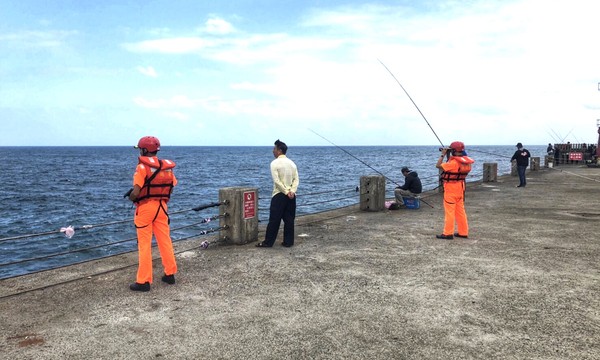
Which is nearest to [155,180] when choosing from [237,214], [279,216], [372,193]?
[237,214]

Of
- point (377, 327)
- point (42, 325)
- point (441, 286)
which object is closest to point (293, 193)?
point (441, 286)

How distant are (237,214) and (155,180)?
2575mm

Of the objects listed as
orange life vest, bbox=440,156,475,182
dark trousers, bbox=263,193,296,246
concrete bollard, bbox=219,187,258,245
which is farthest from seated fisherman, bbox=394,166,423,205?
concrete bollard, bbox=219,187,258,245

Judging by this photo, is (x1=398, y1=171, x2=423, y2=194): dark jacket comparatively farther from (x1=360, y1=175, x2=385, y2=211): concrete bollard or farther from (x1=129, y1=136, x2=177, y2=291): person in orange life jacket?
(x1=129, y1=136, x2=177, y2=291): person in orange life jacket

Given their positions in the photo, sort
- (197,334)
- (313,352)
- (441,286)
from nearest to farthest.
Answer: (313,352) < (197,334) < (441,286)

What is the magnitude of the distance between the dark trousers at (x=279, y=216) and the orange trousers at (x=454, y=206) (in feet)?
9.53

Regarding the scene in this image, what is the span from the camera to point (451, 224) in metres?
8.09

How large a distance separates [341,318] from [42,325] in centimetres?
307

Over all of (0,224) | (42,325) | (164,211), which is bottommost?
(0,224)

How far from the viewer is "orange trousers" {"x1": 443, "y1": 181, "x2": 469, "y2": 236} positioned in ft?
25.9

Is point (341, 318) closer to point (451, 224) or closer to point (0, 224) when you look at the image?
point (451, 224)

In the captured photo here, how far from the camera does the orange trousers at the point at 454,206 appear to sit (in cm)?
789

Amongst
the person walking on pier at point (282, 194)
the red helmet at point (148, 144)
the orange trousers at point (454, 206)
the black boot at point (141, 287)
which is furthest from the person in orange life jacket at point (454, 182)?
the black boot at point (141, 287)

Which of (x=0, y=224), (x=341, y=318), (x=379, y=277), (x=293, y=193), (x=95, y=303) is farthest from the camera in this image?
(x=0, y=224)
